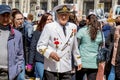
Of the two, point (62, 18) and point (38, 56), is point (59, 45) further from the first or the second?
point (38, 56)

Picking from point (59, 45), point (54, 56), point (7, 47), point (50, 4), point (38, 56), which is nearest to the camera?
point (7, 47)

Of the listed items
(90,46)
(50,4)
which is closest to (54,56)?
(90,46)

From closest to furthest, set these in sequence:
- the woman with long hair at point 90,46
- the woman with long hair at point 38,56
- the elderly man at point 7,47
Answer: the elderly man at point 7,47 → the woman with long hair at point 90,46 → the woman with long hair at point 38,56

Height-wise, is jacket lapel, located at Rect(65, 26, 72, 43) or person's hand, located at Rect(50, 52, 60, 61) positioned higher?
jacket lapel, located at Rect(65, 26, 72, 43)

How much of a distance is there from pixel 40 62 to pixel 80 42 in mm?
901

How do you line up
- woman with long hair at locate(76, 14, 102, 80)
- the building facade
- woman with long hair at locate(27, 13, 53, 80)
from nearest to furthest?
woman with long hair at locate(76, 14, 102, 80)
woman with long hair at locate(27, 13, 53, 80)
the building facade

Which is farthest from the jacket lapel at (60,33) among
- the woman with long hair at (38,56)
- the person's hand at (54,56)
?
the woman with long hair at (38,56)

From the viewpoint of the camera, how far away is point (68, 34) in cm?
536

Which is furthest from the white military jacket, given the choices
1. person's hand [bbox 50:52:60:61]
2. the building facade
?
the building facade

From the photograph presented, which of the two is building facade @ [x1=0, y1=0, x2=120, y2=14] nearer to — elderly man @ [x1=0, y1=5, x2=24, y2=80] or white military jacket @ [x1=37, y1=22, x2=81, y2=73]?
white military jacket @ [x1=37, y1=22, x2=81, y2=73]

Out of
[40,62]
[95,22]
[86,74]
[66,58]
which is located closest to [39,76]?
[40,62]

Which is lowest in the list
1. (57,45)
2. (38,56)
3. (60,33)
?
(38,56)

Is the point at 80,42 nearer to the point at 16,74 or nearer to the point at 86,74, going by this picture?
the point at 86,74

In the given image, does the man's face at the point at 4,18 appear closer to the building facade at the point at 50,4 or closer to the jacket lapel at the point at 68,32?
the jacket lapel at the point at 68,32
